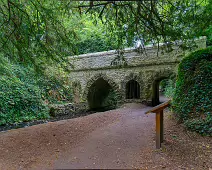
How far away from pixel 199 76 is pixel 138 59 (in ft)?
18.9

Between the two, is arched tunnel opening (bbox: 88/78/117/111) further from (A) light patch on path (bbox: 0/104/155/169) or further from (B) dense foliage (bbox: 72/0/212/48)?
(B) dense foliage (bbox: 72/0/212/48)

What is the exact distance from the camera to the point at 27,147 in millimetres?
4555

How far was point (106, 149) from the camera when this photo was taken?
13.4ft

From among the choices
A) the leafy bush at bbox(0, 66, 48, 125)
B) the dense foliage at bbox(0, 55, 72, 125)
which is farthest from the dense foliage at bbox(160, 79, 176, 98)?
the leafy bush at bbox(0, 66, 48, 125)

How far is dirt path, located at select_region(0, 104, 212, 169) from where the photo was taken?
340 centimetres

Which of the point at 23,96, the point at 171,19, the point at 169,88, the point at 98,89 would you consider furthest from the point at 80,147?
the point at 169,88

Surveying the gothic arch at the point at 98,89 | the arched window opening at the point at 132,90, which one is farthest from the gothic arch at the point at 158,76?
the gothic arch at the point at 98,89

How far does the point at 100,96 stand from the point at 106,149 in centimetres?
1029

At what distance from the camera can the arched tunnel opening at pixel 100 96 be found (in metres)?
12.9

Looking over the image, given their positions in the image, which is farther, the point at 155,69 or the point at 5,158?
the point at 155,69

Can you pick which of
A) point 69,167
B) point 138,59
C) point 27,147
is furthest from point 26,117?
point 138,59

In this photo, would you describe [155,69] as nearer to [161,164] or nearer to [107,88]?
[107,88]

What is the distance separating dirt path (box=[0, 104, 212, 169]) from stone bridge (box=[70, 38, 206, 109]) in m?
4.56

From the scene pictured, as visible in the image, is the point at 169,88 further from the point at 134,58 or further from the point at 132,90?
the point at 134,58
